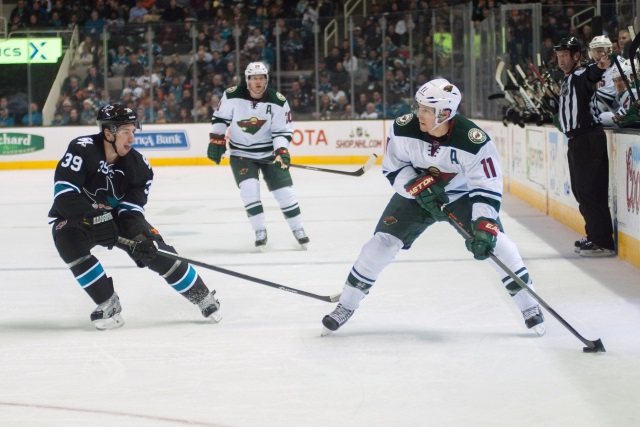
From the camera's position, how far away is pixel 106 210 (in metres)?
4.36

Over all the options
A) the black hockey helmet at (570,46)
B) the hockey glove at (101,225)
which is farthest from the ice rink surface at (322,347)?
the black hockey helmet at (570,46)

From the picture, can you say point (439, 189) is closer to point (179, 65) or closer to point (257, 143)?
point (257, 143)

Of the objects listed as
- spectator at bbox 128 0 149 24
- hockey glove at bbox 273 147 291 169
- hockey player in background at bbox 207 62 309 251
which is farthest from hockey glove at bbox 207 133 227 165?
spectator at bbox 128 0 149 24

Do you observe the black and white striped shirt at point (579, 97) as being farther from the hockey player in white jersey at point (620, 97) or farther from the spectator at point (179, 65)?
the spectator at point (179, 65)

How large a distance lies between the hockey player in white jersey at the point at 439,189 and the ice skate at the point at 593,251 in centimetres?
224

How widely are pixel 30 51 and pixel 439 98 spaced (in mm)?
12934

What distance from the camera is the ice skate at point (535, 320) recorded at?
419 centimetres

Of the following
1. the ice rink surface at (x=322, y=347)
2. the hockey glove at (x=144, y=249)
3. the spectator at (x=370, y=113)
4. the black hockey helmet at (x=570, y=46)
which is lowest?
the ice rink surface at (x=322, y=347)

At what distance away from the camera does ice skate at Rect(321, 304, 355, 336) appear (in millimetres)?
4270

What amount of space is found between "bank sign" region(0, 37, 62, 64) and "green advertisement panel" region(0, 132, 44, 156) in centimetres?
116

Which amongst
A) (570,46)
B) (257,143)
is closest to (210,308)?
(257,143)

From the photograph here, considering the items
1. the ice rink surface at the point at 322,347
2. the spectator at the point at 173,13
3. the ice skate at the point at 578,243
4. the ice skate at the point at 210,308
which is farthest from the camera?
the spectator at the point at 173,13

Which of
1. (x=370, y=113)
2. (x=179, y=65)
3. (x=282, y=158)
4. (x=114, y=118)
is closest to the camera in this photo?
(x=114, y=118)

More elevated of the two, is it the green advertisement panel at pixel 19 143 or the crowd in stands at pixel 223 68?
the crowd in stands at pixel 223 68
